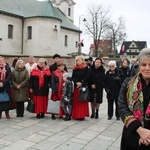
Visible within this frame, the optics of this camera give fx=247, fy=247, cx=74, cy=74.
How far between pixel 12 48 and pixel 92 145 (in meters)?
34.8

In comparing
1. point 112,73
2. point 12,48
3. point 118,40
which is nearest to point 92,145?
point 112,73

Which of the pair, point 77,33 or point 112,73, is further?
point 77,33

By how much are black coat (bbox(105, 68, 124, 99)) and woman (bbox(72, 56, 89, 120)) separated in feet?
2.55

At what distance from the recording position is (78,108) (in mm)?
7746

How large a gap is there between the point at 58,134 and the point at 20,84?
2.48 metres

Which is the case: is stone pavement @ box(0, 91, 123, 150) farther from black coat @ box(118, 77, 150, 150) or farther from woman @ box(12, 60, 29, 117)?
black coat @ box(118, 77, 150, 150)

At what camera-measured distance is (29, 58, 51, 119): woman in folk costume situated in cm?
775

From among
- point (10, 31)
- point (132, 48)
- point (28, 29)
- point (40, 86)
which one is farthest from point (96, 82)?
point (132, 48)

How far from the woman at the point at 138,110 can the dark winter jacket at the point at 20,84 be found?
5.57 m

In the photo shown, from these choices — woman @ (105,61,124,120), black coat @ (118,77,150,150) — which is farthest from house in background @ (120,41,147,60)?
black coat @ (118,77,150,150)

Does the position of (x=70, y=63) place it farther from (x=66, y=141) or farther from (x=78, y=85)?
(x=66, y=141)

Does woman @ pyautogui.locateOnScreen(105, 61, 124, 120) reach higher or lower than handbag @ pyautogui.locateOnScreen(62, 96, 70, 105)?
higher

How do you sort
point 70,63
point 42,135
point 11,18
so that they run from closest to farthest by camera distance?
point 42,135, point 70,63, point 11,18

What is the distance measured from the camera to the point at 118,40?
56.4 meters
